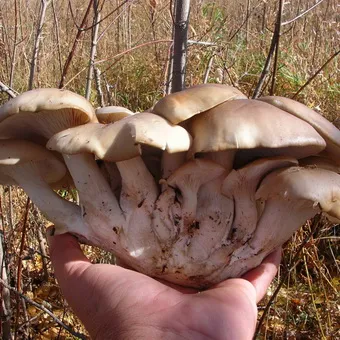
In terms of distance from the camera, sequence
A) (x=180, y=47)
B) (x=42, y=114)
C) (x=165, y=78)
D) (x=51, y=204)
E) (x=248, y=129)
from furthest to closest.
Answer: (x=165, y=78) → (x=180, y=47) → (x=51, y=204) → (x=42, y=114) → (x=248, y=129)

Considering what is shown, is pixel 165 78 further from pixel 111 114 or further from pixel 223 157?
pixel 223 157

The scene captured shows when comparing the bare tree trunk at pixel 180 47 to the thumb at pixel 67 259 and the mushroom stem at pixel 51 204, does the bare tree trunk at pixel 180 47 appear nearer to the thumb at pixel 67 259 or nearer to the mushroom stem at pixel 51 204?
the mushroom stem at pixel 51 204

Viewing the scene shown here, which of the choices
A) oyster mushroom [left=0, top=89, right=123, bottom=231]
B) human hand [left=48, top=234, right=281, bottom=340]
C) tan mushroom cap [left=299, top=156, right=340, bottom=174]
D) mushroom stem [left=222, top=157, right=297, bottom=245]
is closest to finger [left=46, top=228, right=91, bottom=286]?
human hand [left=48, top=234, right=281, bottom=340]

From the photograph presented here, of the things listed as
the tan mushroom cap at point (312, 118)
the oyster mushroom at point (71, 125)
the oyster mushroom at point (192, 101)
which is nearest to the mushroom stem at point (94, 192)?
the oyster mushroom at point (71, 125)

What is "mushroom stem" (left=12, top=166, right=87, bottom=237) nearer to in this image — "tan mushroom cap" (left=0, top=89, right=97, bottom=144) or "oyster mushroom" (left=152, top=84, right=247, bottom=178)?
"tan mushroom cap" (left=0, top=89, right=97, bottom=144)

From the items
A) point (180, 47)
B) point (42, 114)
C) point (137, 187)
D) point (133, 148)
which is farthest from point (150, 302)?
point (180, 47)

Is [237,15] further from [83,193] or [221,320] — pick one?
[221,320]
